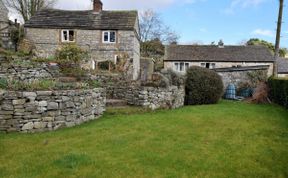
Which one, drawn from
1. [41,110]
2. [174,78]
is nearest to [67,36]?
[174,78]

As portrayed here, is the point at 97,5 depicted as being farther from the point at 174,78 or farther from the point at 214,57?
the point at 174,78

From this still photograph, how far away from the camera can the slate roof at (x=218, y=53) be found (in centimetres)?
3744

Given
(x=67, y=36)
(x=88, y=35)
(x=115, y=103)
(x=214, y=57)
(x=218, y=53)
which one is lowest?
(x=115, y=103)

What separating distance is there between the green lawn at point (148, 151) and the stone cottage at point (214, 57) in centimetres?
2661

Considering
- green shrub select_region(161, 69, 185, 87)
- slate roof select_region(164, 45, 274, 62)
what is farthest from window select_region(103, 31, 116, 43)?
green shrub select_region(161, 69, 185, 87)

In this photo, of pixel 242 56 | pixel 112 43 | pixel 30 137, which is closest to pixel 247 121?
pixel 30 137

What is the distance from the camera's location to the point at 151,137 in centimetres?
882

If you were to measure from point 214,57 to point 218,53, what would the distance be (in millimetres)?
1177

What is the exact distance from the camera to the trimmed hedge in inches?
688

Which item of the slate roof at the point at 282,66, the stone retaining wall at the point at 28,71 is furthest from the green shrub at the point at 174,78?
the slate roof at the point at 282,66

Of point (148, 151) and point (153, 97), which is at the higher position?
point (153, 97)

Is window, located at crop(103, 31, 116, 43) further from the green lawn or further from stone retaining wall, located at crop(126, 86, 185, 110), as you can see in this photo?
the green lawn

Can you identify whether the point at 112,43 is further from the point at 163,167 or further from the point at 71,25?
the point at 163,167

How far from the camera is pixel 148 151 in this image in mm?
7426
